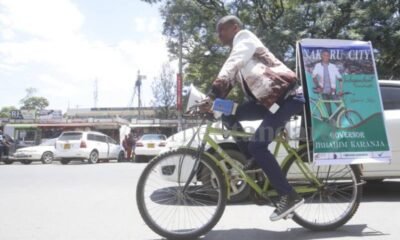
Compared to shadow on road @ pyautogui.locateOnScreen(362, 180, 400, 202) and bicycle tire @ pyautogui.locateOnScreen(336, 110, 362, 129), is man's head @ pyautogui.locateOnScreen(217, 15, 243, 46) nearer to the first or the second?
bicycle tire @ pyautogui.locateOnScreen(336, 110, 362, 129)

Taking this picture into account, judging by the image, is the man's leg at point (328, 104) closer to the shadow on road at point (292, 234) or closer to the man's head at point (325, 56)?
the man's head at point (325, 56)

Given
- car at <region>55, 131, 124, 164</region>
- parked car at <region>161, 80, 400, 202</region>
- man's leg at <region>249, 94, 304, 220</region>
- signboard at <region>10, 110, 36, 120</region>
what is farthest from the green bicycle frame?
signboard at <region>10, 110, 36, 120</region>

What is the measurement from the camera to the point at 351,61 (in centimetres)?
482

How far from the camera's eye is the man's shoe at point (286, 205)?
414cm

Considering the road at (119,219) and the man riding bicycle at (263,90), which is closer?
the man riding bicycle at (263,90)

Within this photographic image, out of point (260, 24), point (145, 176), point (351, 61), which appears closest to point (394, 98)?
point (351, 61)

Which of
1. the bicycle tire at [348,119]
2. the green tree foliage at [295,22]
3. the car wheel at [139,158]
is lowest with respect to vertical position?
the bicycle tire at [348,119]

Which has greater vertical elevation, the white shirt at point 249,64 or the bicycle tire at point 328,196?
the white shirt at point 249,64

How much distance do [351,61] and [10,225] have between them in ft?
13.5

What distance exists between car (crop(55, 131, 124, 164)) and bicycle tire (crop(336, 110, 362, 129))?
58.0 ft

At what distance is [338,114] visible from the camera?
4664mm

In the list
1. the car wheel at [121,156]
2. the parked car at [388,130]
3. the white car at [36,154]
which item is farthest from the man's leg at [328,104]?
the car wheel at [121,156]

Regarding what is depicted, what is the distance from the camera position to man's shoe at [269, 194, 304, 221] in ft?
13.6

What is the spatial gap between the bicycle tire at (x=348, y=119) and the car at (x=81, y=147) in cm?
1766
